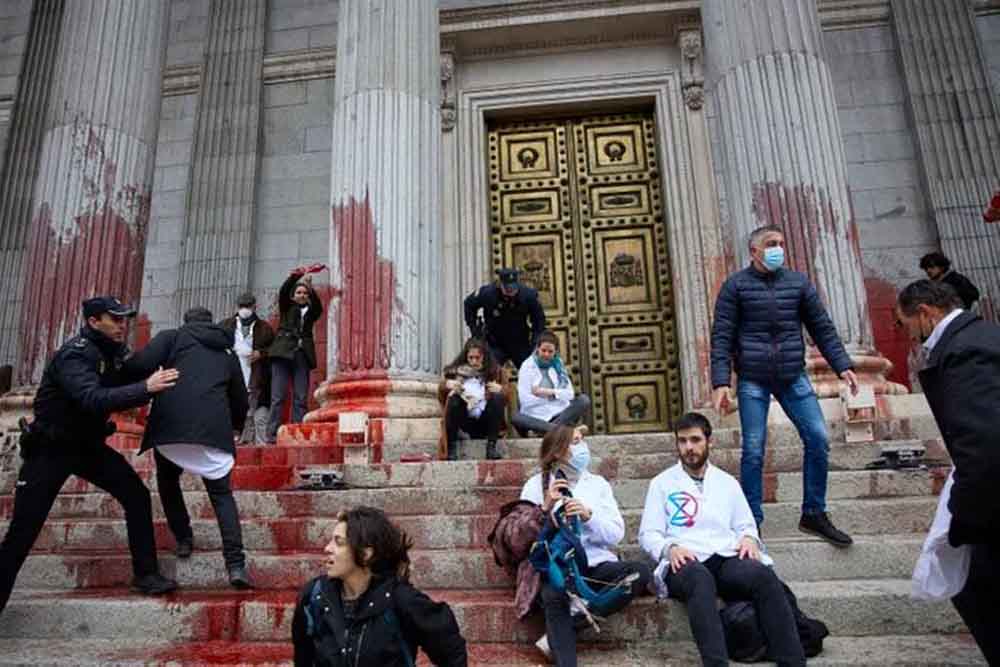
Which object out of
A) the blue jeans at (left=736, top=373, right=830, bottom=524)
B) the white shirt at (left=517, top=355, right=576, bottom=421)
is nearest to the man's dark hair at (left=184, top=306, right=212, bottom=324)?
the white shirt at (left=517, top=355, right=576, bottom=421)

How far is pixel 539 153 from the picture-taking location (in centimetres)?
1153

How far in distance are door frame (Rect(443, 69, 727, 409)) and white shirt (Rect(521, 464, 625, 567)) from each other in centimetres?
608

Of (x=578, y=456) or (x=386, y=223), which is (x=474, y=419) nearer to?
(x=386, y=223)

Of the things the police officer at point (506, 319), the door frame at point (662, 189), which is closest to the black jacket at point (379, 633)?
the police officer at point (506, 319)

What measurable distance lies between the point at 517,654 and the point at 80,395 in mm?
2946

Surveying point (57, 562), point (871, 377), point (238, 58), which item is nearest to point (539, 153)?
point (238, 58)

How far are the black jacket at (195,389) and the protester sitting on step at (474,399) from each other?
215 centimetres

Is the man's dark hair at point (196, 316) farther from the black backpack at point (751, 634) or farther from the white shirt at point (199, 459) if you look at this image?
the black backpack at point (751, 634)

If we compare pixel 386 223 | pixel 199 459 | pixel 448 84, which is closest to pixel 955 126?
pixel 448 84

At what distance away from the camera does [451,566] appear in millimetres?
4637

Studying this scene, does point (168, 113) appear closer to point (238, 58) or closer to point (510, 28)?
point (238, 58)

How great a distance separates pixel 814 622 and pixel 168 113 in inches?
491

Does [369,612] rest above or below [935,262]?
below

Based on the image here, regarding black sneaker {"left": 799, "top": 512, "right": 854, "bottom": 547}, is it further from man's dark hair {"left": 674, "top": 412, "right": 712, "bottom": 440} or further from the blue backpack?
the blue backpack
